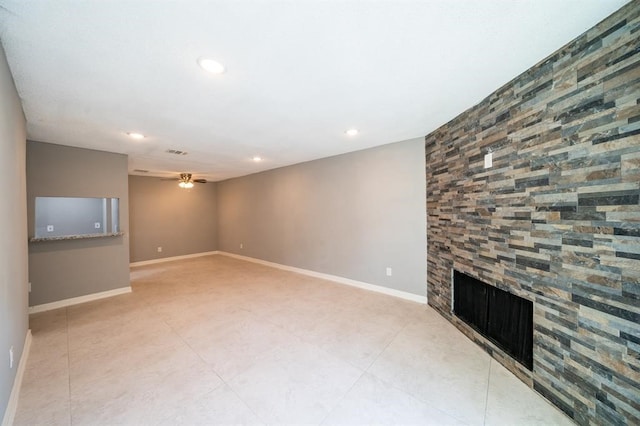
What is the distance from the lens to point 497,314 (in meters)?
2.27

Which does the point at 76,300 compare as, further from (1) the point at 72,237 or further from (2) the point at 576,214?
(2) the point at 576,214

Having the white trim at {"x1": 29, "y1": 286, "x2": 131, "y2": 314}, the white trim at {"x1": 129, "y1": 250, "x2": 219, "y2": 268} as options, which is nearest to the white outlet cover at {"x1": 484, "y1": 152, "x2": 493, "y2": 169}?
the white trim at {"x1": 29, "y1": 286, "x2": 131, "y2": 314}

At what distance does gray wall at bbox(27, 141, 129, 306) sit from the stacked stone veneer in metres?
5.58

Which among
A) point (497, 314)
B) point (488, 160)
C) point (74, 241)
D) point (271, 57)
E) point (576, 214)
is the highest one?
point (271, 57)

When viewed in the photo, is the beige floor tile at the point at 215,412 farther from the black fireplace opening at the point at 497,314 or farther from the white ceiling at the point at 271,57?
the white ceiling at the point at 271,57

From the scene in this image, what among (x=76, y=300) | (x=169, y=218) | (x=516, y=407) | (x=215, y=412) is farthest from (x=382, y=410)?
(x=169, y=218)

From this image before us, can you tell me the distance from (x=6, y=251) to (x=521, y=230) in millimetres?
3956

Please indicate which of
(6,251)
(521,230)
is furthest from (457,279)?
(6,251)

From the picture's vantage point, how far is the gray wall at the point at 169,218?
6328 millimetres

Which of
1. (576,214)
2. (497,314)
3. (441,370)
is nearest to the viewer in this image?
(576,214)

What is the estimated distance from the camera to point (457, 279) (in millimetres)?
2887

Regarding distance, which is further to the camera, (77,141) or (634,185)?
(77,141)

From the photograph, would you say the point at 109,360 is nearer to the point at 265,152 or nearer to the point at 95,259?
the point at 95,259

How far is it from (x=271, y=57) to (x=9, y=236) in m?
2.40
